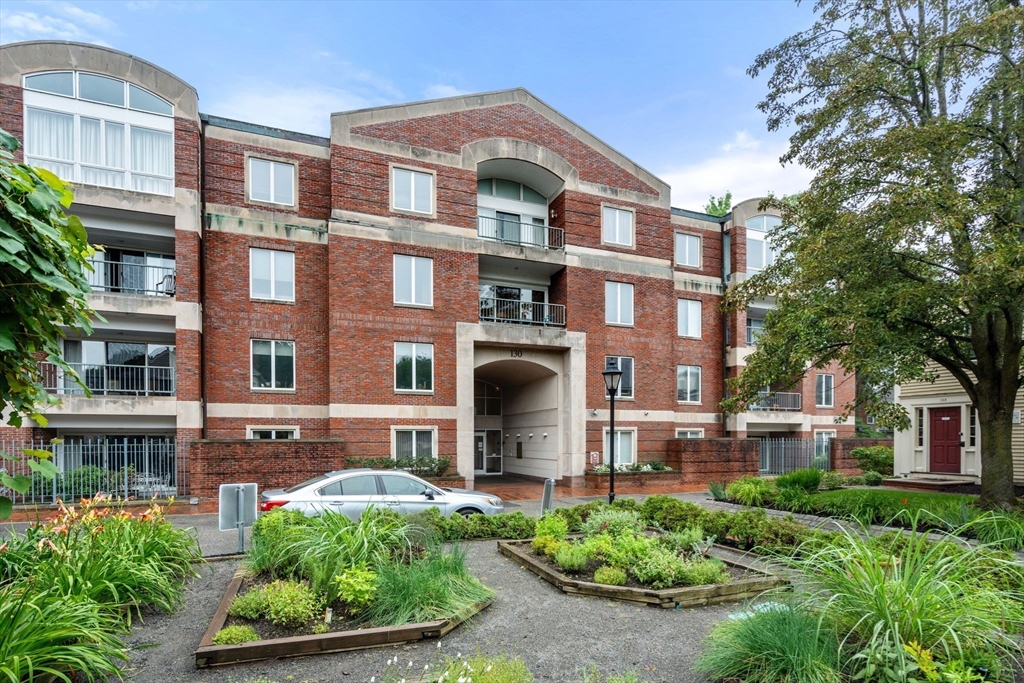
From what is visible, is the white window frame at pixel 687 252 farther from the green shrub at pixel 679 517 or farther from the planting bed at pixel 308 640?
the planting bed at pixel 308 640

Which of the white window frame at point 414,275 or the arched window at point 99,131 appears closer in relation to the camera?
the arched window at point 99,131

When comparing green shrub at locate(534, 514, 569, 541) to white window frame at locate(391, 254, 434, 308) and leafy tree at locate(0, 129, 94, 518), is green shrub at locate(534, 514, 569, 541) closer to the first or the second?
leafy tree at locate(0, 129, 94, 518)

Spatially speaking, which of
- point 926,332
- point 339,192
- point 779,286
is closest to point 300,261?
point 339,192

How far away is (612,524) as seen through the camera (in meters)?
9.37

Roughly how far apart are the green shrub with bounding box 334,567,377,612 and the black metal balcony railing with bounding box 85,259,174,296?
15.6m

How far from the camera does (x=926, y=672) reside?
3848 millimetres

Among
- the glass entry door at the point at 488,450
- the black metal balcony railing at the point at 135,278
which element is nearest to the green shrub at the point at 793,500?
the glass entry door at the point at 488,450

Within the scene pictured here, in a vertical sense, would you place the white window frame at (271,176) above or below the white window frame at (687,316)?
above

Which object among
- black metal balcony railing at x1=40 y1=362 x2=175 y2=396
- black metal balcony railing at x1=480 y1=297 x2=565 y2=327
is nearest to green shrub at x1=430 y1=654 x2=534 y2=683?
black metal balcony railing at x1=40 y1=362 x2=175 y2=396

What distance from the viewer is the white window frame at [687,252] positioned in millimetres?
25922

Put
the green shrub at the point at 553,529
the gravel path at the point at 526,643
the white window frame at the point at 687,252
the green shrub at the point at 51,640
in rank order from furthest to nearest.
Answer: the white window frame at the point at 687,252
the green shrub at the point at 553,529
the gravel path at the point at 526,643
the green shrub at the point at 51,640

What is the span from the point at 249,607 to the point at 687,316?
2298 cm

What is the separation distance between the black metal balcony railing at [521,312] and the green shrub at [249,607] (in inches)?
643

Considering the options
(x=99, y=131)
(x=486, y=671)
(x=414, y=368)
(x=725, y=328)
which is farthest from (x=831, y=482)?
(x=99, y=131)
